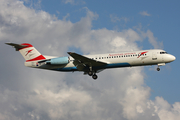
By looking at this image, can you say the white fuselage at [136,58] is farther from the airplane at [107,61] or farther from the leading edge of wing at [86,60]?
the leading edge of wing at [86,60]

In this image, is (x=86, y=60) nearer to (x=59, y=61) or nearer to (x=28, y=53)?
(x=59, y=61)

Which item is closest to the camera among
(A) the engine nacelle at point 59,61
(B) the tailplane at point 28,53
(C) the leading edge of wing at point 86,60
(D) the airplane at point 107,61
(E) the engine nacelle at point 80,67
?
(C) the leading edge of wing at point 86,60

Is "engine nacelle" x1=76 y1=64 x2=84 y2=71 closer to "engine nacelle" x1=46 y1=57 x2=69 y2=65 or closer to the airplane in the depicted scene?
the airplane

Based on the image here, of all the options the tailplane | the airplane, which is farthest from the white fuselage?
the tailplane

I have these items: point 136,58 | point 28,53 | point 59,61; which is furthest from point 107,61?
point 28,53

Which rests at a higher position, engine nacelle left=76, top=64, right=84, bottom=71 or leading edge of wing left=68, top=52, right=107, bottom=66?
leading edge of wing left=68, top=52, right=107, bottom=66

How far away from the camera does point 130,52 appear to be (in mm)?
37469

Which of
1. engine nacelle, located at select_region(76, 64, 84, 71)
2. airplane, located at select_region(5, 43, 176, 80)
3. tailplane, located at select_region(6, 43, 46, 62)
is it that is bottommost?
engine nacelle, located at select_region(76, 64, 84, 71)

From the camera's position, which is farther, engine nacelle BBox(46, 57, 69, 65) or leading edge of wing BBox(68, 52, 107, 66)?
engine nacelle BBox(46, 57, 69, 65)

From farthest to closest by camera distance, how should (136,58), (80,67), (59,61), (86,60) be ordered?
(80,67), (59,61), (136,58), (86,60)

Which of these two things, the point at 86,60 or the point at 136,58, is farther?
the point at 136,58

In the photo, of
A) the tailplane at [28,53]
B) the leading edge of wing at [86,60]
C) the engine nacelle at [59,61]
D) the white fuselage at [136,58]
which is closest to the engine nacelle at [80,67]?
the leading edge of wing at [86,60]

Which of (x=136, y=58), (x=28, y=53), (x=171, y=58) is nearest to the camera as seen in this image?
(x=136, y=58)

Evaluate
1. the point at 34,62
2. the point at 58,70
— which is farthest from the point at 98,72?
the point at 34,62
